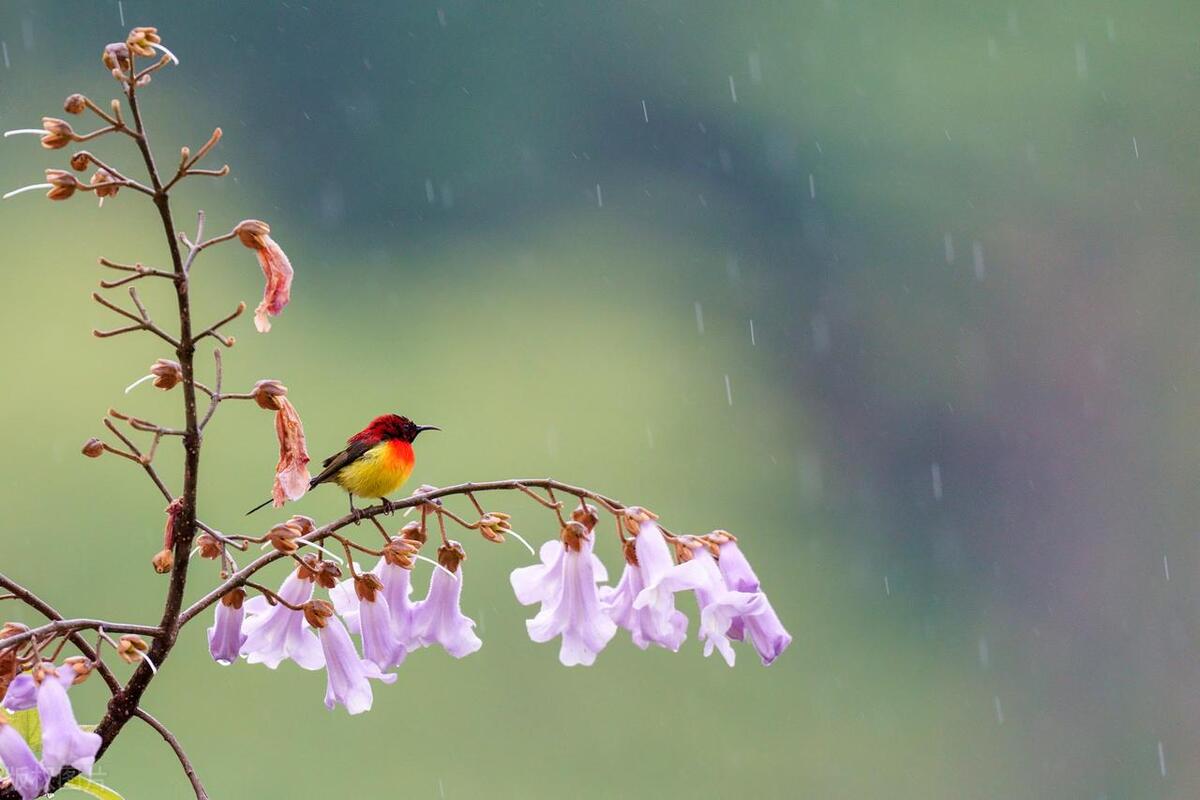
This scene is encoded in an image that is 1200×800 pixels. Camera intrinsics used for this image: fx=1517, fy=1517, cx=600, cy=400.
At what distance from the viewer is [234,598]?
86cm

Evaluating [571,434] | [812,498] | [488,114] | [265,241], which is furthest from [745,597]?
[488,114]

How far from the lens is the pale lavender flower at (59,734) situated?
71 cm

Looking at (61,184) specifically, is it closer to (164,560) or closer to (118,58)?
(118,58)

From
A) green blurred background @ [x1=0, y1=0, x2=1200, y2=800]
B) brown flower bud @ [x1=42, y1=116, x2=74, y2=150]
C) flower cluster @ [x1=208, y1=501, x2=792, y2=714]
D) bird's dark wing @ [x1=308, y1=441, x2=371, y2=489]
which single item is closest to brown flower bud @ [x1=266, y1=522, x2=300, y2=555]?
flower cluster @ [x1=208, y1=501, x2=792, y2=714]

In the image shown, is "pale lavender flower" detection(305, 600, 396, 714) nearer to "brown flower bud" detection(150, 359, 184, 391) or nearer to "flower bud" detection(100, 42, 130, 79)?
"brown flower bud" detection(150, 359, 184, 391)

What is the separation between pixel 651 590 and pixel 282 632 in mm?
237

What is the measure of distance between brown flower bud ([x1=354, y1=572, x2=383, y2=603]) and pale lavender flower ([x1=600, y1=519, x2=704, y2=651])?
131mm

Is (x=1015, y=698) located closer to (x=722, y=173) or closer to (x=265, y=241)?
(x=722, y=173)

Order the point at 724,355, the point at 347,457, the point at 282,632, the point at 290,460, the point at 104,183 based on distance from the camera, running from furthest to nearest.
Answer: the point at 724,355
the point at 347,457
the point at 282,632
the point at 290,460
the point at 104,183

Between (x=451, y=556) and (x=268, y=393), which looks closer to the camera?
(x=268, y=393)

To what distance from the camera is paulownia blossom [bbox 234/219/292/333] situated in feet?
2.49

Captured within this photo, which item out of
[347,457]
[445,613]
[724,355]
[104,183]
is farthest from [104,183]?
[724,355]

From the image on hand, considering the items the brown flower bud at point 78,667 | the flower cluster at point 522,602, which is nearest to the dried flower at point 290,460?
the flower cluster at point 522,602

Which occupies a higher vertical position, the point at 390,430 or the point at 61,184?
the point at 61,184
